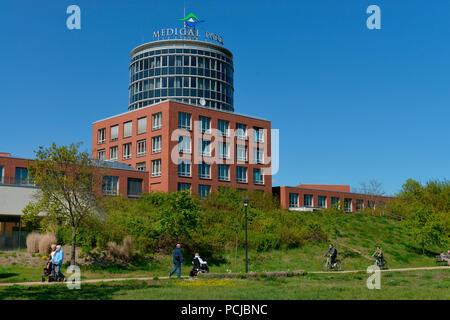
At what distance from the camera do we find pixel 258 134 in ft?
240

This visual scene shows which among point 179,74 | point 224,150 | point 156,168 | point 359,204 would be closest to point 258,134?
point 224,150

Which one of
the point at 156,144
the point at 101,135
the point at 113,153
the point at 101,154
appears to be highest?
the point at 101,135

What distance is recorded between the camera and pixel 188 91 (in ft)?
277

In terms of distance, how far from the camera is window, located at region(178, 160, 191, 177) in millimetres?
63062

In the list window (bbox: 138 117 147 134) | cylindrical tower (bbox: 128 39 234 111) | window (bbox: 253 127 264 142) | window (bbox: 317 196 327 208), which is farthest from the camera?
cylindrical tower (bbox: 128 39 234 111)

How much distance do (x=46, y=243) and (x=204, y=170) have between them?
3538 cm

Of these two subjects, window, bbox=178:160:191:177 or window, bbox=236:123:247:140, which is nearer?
window, bbox=178:160:191:177

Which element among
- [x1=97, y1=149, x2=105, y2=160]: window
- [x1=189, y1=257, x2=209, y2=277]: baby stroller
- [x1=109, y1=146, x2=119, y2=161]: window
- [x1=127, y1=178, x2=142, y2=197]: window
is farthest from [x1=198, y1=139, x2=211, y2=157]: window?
[x1=189, y1=257, x2=209, y2=277]: baby stroller

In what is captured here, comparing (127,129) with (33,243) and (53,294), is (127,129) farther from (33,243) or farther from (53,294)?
(53,294)

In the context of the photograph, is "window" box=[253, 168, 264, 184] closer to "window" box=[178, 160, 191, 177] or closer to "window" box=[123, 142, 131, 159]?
"window" box=[178, 160, 191, 177]

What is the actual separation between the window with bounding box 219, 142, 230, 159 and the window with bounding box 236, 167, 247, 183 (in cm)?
266
